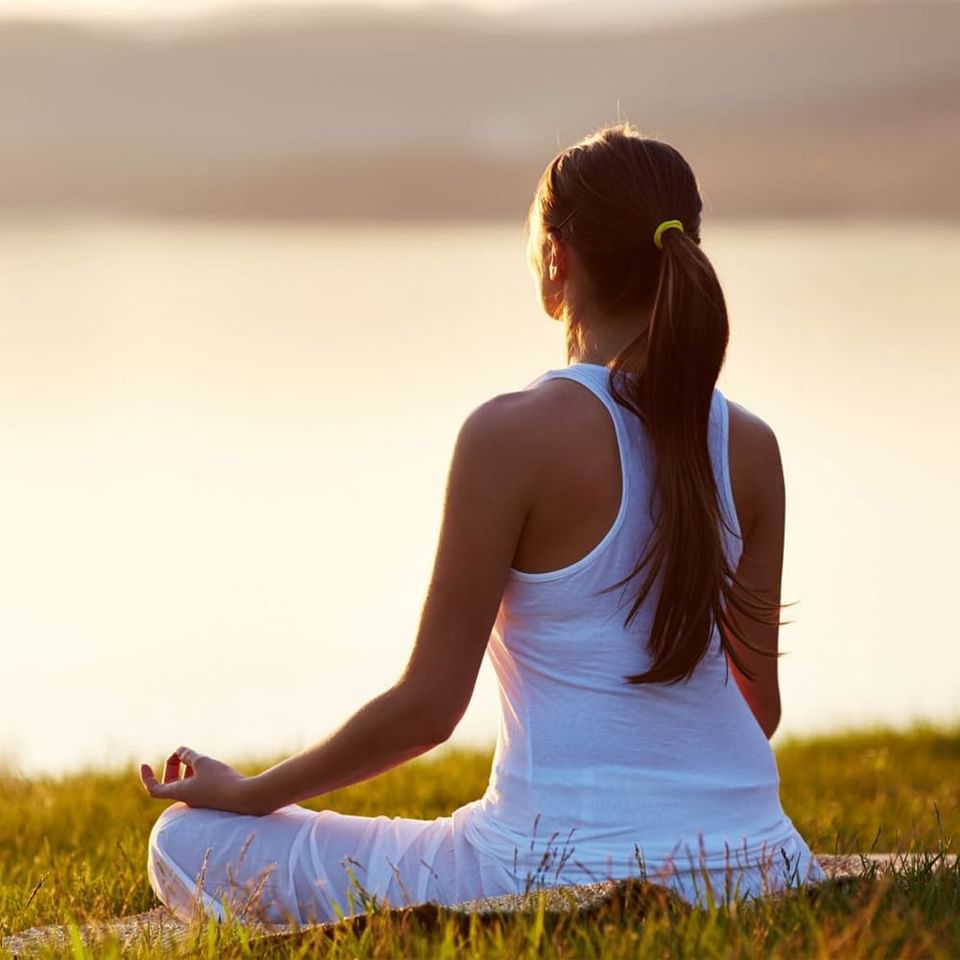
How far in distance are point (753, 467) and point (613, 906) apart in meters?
1.07

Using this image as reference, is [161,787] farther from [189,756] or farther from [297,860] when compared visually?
[297,860]

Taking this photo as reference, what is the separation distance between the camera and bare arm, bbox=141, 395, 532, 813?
128 inches

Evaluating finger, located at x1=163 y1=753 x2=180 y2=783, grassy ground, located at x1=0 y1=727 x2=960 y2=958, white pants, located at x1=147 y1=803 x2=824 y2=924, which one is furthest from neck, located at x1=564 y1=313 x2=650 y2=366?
finger, located at x1=163 y1=753 x2=180 y2=783

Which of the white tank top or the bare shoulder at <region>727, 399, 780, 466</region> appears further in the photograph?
the bare shoulder at <region>727, 399, 780, 466</region>

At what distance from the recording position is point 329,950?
3.08m

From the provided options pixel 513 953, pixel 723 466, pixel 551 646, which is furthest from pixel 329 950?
pixel 723 466

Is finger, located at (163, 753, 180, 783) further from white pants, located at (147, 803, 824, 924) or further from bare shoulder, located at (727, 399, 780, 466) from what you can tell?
bare shoulder, located at (727, 399, 780, 466)

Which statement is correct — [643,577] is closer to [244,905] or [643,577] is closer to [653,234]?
[653,234]

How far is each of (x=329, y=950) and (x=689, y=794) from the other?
80cm

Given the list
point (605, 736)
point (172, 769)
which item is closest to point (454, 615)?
point (605, 736)

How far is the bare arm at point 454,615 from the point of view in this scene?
326cm

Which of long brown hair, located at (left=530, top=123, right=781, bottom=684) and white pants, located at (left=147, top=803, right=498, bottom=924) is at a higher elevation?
long brown hair, located at (left=530, top=123, right=781, bottom=684)

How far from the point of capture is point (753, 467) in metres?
3.64

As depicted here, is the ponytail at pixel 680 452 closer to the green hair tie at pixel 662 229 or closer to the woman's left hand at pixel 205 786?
the green hair tie at pixel 662 229
